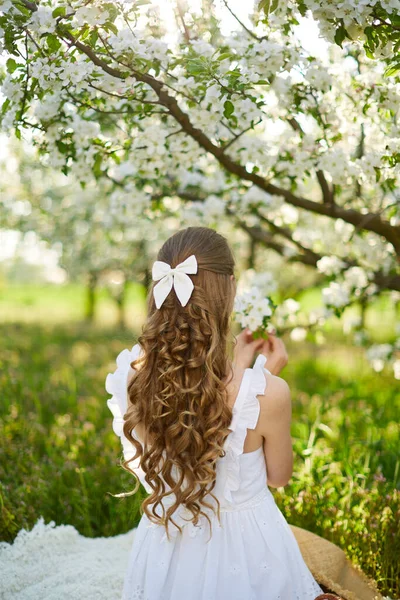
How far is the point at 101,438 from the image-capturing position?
4223 mm

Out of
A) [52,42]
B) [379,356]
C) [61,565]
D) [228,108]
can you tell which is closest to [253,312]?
[228,108]

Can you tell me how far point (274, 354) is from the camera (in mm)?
2701

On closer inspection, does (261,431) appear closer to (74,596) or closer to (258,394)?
(258,394)

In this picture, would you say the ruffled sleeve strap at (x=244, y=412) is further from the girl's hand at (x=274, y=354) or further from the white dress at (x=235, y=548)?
the girl's hand at (x=274, y=354)

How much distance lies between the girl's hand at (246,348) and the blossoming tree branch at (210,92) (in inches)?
38.7

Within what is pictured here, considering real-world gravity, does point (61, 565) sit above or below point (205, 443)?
below

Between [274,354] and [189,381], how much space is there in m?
0.74

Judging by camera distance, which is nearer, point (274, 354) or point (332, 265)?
point (274, 354)

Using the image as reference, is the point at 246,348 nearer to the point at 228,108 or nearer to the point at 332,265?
the point at 228,108

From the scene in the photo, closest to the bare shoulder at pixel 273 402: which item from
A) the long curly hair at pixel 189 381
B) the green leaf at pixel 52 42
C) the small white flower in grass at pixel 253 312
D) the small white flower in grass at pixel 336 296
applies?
the long curly hair at pixel 189 381

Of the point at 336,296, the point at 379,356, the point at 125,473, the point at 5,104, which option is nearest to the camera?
the point at 5,104

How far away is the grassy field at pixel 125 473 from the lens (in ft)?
9.72

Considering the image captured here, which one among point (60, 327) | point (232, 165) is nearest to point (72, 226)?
point (60, 327)

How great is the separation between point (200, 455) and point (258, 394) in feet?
0.98
